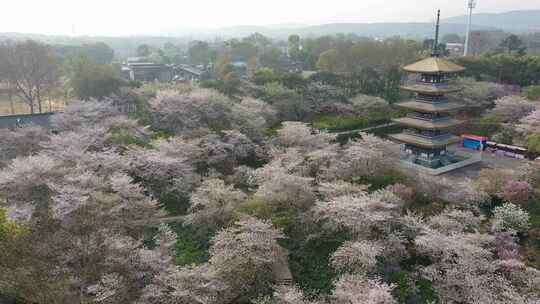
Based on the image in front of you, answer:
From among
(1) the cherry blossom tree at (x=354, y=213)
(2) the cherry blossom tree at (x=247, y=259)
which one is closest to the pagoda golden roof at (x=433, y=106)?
(1) the cherry blossom tree at (x=354, y=213)

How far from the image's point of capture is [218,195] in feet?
69.5

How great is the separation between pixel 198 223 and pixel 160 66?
65760 mm

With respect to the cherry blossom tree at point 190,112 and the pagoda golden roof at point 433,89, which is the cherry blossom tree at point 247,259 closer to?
the cherry blossom tree at point 190,112

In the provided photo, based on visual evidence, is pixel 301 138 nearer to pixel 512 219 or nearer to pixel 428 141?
pixel 428 141

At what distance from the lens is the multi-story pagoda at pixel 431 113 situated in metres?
31.9

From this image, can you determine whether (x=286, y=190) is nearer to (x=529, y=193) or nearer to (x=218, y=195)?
(x=218, y=195)

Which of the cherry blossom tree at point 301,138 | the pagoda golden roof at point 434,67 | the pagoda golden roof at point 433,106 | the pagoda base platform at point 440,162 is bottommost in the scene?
the pagoda base platform at point 440,162

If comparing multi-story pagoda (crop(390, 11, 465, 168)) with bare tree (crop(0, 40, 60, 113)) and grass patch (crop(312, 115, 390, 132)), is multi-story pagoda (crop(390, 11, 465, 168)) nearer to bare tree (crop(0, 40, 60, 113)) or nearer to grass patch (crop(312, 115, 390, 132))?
grass patch (crop(312, 115, 390, 132))

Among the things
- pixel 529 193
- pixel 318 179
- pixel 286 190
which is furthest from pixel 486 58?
pixel 286 190

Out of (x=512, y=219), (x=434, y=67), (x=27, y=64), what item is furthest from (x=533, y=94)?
(x=27, y=64)

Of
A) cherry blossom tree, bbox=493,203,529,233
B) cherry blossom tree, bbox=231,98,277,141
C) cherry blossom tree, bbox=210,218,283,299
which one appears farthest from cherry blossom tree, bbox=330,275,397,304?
cherry blossom tree, bbox=231,98,277,141

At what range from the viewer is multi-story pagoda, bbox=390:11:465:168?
31922 mm

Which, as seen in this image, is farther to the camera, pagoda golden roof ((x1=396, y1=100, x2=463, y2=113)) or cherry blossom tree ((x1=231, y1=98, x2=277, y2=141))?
cherry blossom tree ((x1=231, y1=98, x2=277, y2=141))

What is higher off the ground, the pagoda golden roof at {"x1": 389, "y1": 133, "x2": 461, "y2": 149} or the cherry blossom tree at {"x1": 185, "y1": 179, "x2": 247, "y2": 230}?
the pagoda golden roof at {"x1": 389, "y1": 133, "x2": 461, "y2": 149}
